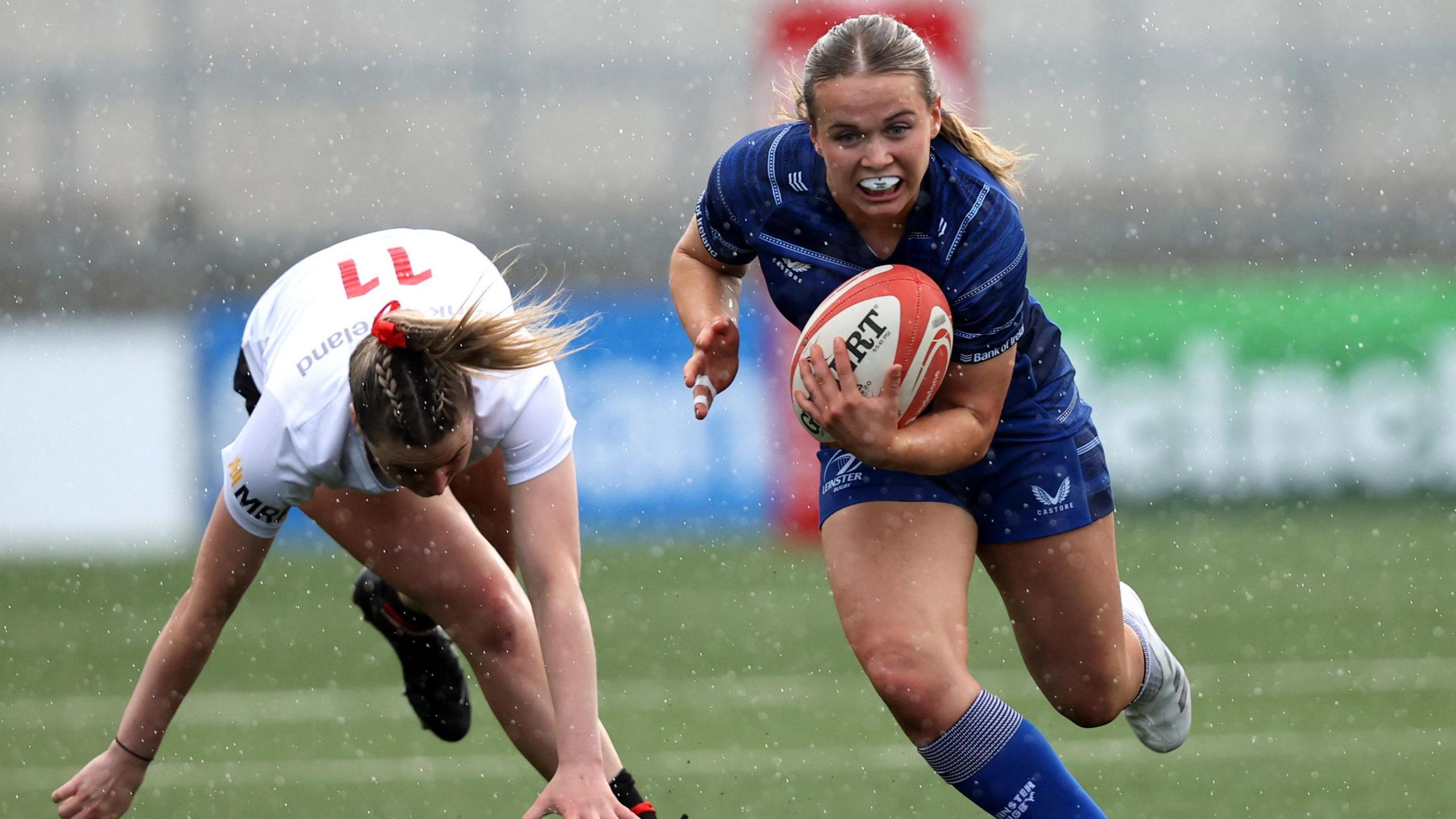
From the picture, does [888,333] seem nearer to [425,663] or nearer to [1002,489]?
[1002,489]

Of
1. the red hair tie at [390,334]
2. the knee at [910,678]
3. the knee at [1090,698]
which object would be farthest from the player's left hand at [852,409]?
the knee at [1090,698]

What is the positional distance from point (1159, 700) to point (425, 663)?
2008 mm

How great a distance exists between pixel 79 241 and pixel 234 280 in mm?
1307

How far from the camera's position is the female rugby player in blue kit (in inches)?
130

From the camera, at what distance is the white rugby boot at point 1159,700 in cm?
429

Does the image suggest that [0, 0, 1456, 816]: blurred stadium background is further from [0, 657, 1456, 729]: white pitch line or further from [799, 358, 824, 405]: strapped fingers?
[799, 358, 824, 405]: strapped fingers

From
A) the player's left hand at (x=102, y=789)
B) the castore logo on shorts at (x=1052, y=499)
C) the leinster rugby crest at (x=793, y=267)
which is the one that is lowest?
the player's left hand at (x=102, y=789)

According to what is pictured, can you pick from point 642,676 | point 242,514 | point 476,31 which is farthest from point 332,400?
point 476,31

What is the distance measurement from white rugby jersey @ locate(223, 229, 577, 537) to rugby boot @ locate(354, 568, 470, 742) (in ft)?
3.64

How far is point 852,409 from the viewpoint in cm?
327

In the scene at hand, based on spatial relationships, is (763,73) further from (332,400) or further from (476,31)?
(332,400)

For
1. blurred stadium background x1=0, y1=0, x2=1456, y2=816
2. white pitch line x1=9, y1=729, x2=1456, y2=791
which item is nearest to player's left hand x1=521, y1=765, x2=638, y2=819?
blurred stadium background x1=0, y1=0, x2=1456, y2=816

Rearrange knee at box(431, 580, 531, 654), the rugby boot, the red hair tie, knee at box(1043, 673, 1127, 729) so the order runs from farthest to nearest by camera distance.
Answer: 1. the rugby boot
2. knee at box(431, 580, 531, 654)
3. knee at box(1043, 673, 1127, 729)
4. the red hair tie

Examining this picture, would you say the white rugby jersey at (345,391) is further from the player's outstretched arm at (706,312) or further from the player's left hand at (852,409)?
the player's left hand at (852,409)
